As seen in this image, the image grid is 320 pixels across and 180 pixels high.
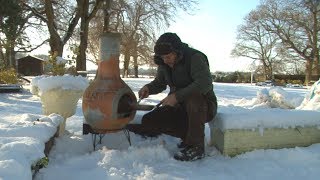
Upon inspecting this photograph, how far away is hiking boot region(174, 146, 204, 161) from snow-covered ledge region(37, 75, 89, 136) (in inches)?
61.0

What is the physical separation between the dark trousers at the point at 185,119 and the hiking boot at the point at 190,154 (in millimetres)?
42

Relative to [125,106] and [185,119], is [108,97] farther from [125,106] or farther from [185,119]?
[185,119]

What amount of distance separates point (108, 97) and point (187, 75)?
2.37 feet

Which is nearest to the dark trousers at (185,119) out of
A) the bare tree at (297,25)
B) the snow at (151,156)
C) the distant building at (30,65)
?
the snow at (151,156)

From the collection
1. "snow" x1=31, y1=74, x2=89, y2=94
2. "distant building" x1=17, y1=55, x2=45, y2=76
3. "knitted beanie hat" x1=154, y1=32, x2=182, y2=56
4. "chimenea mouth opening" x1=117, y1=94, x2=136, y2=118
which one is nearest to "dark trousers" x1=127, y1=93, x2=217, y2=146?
"chimenea mouth opening" x1=117, y1=94, x2=136, y2=118

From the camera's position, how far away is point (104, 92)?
11.5ft

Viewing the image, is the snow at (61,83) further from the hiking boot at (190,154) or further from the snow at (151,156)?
the hiking boot at (190,154)

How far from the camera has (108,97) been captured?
3475mm

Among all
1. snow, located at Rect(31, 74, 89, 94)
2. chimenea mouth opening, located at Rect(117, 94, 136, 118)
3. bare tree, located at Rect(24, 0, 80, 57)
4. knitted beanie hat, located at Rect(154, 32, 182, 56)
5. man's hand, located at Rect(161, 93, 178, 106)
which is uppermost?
bare tree, located at Rect(24, 0, 80, 57)

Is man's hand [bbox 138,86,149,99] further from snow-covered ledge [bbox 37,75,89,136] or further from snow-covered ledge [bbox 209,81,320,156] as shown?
snow-covered ledge [bbox 37,75,89,136]

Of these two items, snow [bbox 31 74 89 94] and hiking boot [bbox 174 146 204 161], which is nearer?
hiking boot [bbox 174 146 204 161]

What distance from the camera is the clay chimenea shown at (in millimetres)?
3488

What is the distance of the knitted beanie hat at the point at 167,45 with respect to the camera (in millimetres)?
3486

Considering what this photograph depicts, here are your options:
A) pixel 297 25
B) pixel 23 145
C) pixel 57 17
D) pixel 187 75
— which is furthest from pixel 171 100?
pixel 297 25
